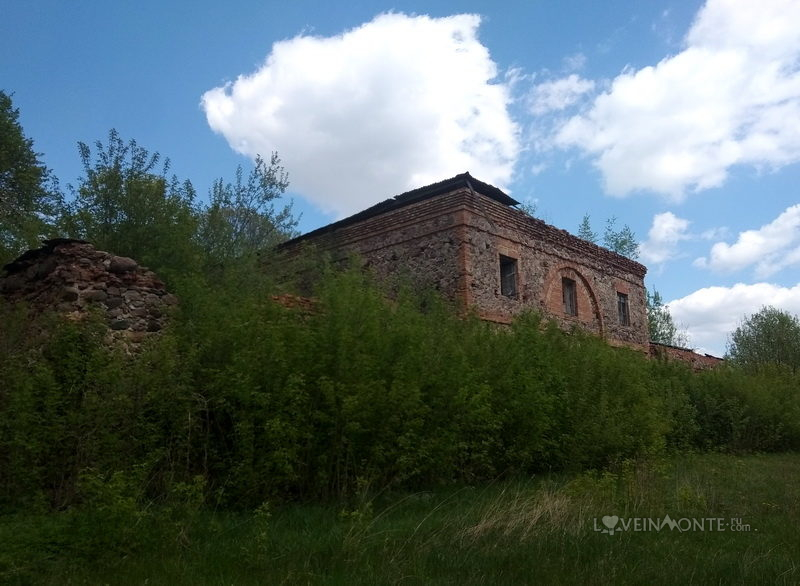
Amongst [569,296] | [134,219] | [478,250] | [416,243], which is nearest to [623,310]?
[569,296]

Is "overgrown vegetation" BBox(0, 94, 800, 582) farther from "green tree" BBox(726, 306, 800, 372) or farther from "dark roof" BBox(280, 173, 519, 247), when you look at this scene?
"green tree" BBox(726, 306, 800, 372)

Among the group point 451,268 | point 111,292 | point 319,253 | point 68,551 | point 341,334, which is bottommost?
point 68,551

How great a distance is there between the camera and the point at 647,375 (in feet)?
42.9

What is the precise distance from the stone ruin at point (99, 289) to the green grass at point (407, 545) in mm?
3085

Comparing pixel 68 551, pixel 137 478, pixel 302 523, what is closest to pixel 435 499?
pixel 302 523

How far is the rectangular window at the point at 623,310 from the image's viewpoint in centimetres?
2097

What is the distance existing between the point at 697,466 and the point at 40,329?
10245 millimetres

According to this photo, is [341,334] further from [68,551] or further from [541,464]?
[541,464]

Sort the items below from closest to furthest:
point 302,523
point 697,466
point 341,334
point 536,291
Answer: point 302,523, point 341,334, point 697,466, point 536,291

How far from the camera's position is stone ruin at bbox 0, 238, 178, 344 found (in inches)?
316

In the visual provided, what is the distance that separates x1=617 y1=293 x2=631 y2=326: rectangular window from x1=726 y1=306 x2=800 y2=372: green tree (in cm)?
1955

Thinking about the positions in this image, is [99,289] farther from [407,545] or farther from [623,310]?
[623,310]

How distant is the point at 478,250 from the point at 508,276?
64.6 inches

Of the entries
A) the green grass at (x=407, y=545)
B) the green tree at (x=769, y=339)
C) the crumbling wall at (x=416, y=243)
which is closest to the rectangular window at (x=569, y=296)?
the crumbling wall at (x=416, y=243)
